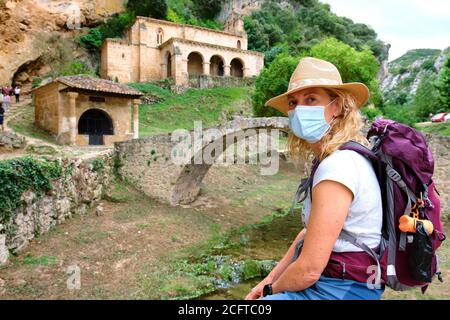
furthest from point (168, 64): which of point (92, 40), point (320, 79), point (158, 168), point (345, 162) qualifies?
point (345, 162)

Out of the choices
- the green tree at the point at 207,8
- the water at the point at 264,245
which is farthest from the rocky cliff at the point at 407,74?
the water at the point at 264,245

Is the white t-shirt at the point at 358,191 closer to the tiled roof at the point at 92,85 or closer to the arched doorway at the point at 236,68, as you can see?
the tiled roof at the point at 92,85

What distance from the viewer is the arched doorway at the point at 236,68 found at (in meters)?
41.2

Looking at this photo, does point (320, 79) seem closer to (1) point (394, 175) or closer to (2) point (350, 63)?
(1) point (394, 175)

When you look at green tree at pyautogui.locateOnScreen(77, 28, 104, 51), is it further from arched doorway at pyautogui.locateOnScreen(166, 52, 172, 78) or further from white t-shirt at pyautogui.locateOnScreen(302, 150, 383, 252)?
white t-shirt at pyautogui.locateOnScreen(302, 150, 383, 252)

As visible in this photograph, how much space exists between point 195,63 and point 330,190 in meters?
39.7

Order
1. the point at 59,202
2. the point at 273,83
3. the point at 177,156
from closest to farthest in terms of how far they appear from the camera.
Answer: the point at 59,202
the point at 177,156
the point at 273,83

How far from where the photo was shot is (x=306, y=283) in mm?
1671

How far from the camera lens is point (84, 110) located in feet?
55.3

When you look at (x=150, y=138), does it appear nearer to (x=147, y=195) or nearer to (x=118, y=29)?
(x=147, y=195)

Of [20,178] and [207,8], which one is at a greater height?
[207,8]

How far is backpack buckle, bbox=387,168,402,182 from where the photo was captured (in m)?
1.64
